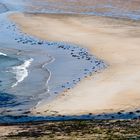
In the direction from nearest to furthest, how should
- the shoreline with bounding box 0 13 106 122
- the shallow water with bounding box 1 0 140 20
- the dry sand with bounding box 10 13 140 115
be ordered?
the dry sand with bounding box 10 13 140 115 < the shoreline with bounding box 0 13 106 122 < the shallow water with bounding box 1 0 140 20

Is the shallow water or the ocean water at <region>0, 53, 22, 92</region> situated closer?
the ocean water at <region>0, 53, 22, 92</region>

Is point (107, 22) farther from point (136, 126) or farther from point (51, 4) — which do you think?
point (136, 126)

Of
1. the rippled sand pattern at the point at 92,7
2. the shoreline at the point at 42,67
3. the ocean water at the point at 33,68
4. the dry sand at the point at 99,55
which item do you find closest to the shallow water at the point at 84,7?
the rippled sand pattern at the point at 92,7

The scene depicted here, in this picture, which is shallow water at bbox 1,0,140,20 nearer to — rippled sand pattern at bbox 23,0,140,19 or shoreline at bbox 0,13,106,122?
rippled sand pattern at bbox 23,0,140,19

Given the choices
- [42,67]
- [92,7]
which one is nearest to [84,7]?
[92,7]

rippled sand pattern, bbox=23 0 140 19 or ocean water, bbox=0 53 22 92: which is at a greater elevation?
rippled sand pattern, bbox=23 0 140 19

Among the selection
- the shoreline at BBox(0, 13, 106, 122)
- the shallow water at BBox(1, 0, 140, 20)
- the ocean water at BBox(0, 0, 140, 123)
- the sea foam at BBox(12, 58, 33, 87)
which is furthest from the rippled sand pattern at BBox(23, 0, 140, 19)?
the sea foam at BBox(12, 58, 33, 87)

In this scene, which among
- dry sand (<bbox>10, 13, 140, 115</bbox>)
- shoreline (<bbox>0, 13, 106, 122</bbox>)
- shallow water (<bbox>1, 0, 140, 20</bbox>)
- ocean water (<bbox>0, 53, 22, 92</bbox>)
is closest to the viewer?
dry sand (<bbox>10, 13, 140, 115</bbox>)
